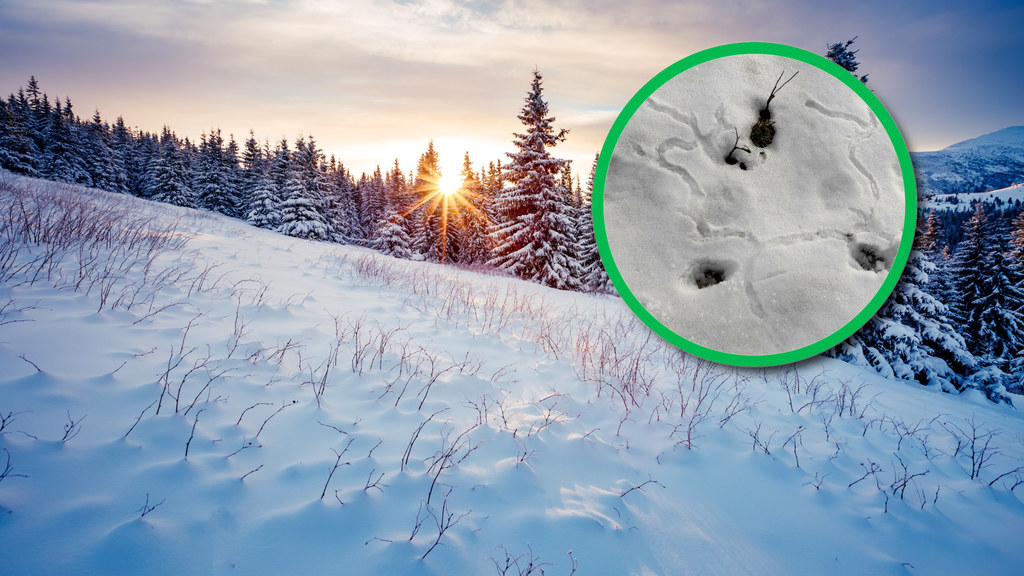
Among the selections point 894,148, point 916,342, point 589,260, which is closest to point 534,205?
point 589,260

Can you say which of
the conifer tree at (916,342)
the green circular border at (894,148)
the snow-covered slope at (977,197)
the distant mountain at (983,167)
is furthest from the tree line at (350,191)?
the distant mountain at (983,167)

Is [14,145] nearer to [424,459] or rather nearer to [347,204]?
[347,204]

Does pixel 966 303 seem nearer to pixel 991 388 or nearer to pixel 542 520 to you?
pixel 991 388

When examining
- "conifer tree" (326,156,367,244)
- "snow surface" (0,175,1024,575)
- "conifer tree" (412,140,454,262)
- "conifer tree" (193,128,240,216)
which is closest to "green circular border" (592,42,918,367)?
"snow surface" (0,175,1024,575)

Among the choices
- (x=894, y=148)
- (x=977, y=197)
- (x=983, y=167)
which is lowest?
(x=894, y=148)

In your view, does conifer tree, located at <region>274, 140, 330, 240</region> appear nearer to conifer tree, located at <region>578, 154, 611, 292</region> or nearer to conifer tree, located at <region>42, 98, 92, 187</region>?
conifer tree, located at <region>578, 154, 611, 292</region>

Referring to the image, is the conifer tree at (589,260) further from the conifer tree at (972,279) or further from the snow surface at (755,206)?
the snow surface at (755,206)
